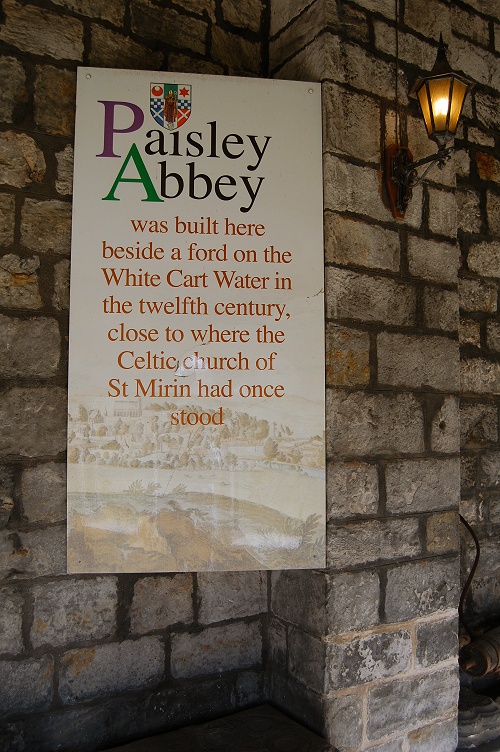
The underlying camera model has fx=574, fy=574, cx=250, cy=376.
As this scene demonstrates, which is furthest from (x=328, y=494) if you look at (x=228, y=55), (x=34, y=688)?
(x=228, y=55)

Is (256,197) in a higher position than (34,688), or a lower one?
higher

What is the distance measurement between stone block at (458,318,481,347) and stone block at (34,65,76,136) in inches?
82.8

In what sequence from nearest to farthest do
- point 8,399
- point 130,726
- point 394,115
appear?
1. point 8,399
2. point 130,726
3. point 394,115

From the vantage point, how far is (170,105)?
7.00ft

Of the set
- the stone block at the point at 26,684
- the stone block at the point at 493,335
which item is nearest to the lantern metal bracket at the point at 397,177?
the stone block at the point at 493,335

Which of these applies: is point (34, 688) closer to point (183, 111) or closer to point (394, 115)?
point (183, 111)

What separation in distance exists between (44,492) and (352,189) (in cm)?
163

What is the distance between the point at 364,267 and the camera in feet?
7.41

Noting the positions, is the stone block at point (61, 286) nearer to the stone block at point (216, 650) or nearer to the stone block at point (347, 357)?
the stone block at point (347, 357)

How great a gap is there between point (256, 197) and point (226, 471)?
1026mm

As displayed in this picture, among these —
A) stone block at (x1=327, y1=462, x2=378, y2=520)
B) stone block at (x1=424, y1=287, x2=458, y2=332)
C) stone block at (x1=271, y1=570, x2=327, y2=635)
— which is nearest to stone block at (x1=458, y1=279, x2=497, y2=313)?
stone block at (x1=424, y1=287, x2=458, y2=332)

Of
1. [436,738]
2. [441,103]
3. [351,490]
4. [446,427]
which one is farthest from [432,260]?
[436,738]

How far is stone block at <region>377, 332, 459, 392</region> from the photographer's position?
2275 millimetres

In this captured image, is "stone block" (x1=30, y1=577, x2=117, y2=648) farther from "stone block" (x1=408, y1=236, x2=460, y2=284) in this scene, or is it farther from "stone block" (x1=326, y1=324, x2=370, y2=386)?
"stone block" (x1=408, y1=236, x2=460, y2=284)
